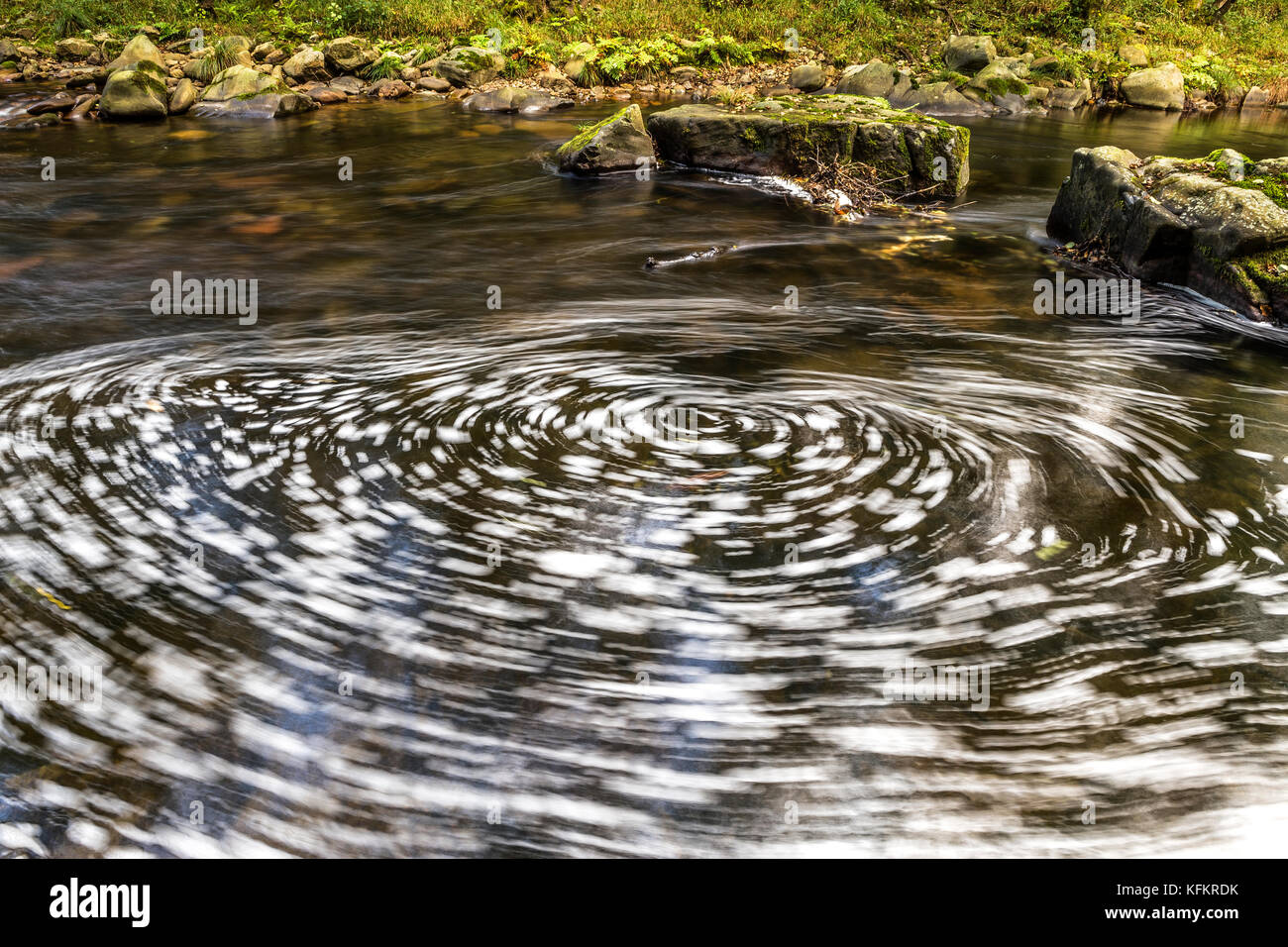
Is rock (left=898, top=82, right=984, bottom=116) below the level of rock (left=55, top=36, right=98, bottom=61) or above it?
below

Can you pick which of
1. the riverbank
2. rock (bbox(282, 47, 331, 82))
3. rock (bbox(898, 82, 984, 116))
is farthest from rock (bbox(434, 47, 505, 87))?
rock (bbox(898, 82, 984, 116))

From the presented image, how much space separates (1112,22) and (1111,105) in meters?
6.06

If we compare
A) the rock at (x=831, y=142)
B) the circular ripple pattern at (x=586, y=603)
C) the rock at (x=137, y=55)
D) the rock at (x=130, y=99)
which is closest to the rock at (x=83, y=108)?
the rock at (x=130, y=99)

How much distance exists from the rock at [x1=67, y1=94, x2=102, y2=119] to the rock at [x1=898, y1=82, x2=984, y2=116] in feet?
49.5

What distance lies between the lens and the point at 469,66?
18.0 m

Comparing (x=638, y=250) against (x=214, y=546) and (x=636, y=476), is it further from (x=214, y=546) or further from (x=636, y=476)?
(x=214, y=546)

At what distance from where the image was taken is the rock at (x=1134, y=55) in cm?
2041

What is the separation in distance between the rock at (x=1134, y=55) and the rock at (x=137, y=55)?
2146cm

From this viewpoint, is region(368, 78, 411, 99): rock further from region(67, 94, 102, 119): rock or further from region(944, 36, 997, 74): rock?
region(944, 36, 997, 74): rock

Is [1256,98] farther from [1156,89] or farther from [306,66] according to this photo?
[306,66]

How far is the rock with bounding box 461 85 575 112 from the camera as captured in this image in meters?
16.4

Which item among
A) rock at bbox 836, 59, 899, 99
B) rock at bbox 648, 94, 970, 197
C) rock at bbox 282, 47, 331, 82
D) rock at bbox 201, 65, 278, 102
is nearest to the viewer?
rock at bbox 648, 94, 970, 197

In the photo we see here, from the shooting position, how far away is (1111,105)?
1884cm

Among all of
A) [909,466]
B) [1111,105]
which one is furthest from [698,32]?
[909,466]
